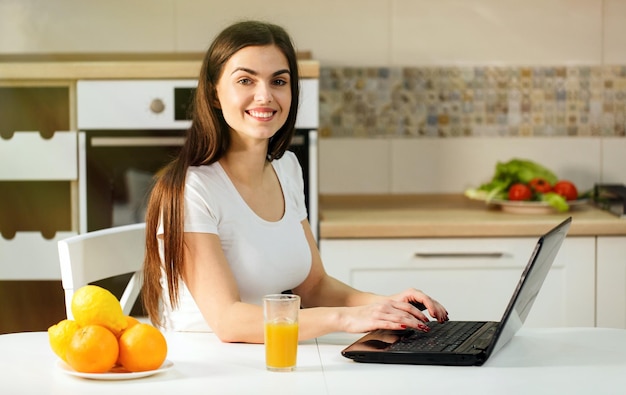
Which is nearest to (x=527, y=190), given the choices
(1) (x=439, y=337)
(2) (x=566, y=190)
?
(2) (x=566, y=190)

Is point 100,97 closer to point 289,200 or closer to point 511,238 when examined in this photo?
point 289,200

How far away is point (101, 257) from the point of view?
1.91 meters

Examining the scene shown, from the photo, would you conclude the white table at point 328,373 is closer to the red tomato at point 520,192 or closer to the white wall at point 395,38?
the red tomato at point 520,192

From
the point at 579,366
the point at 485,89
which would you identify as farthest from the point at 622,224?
the point at 579,366

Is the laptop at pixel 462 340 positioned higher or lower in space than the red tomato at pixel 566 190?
lower

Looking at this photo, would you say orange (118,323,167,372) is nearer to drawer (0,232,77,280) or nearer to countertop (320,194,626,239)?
countertop (320,194,626,239)

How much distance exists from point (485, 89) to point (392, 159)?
41cm

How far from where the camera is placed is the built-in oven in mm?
2795

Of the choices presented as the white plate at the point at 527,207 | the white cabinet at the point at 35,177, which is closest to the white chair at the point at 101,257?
the white cabinet at the point at 35,177

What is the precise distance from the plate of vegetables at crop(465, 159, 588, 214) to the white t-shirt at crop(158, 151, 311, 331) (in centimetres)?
122

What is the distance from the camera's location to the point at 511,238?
9.04ft

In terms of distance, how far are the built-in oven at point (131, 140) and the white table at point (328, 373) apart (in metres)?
1.25

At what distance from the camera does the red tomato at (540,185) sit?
3029 mm

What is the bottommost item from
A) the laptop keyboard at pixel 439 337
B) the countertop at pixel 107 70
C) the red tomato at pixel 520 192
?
the laptop keyboard at pixel 439 337
